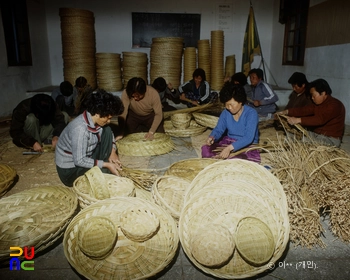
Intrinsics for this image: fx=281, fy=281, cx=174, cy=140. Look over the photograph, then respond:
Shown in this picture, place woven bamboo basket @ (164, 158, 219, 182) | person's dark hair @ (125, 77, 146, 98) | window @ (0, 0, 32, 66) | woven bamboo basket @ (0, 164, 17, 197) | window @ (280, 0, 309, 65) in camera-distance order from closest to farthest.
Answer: woven bamboo basket @ (0, 164, 17, 197)
woven bamboo basket @ (164, 158, 219, 182)
person's dark hair @ (125, 77, 146, 98)
window @ (0, 0, 32, 66)
window @ (280, 0, 309, 65)

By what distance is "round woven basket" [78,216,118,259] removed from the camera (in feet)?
5.40

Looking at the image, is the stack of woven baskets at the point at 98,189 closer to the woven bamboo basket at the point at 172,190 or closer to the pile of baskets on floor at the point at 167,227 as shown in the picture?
the pile of baskets on floor at the point at 167,227

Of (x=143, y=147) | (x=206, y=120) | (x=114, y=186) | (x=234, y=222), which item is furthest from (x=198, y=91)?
(x=234, y=222)

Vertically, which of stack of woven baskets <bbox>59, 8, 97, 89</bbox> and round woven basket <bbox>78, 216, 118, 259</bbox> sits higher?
stack of woven baskets <bbox>59, 8, 97, 89</bbox>

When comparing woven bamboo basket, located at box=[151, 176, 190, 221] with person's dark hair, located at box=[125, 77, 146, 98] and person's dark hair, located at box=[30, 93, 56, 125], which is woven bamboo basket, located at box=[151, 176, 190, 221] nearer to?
person's dark hair, located at box=[125, 77, 146, 98]

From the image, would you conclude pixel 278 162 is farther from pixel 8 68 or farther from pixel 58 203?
pixel 8 68

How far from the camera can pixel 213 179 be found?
6.72 ft

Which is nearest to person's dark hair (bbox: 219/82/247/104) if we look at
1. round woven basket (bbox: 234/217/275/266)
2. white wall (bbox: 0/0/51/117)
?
round woven basket (bbox: 234/217/275/266)

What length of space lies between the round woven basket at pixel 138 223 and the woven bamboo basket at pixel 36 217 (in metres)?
0.37

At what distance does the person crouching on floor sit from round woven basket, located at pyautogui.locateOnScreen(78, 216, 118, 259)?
731mm

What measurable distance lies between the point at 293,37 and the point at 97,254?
23.9ft

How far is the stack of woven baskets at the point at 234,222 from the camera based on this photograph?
1.57 metres

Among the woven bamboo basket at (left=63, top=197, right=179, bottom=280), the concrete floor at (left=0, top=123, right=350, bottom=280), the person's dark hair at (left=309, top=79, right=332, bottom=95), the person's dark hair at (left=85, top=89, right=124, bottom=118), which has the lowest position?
the concrete floor at (left=0, top=123, right=350, bottom=280)

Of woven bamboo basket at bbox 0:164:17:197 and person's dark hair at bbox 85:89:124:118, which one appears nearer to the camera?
person's dark hair at bbox 85:89:124:118
